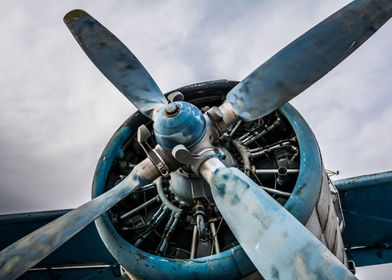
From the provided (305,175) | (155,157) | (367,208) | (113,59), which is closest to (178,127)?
(155,157)

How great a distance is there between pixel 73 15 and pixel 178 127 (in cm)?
264

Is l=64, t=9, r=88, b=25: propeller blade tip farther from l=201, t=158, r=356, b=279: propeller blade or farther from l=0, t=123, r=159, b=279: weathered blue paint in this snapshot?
l=201, t=158, r=356, b=279: propeller blade

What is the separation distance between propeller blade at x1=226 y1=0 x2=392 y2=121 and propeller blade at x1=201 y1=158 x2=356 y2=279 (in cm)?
95

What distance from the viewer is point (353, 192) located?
6.81m

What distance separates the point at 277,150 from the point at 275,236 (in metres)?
2.08

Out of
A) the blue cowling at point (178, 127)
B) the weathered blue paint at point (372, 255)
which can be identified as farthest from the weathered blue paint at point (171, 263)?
the weathered blue paint at point (372, 255)

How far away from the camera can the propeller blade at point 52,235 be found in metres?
3.95

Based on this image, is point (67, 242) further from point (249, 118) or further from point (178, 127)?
point (249, 118)

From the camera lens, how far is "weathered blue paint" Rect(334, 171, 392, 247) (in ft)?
21.9

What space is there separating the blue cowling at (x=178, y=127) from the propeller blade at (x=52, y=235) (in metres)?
0.51

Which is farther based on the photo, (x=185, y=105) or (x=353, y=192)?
(x=353, y=192)

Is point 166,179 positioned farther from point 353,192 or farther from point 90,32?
point 353,192

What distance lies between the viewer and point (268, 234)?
3.36 meters

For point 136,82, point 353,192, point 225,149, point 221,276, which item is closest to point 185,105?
point 225,149
